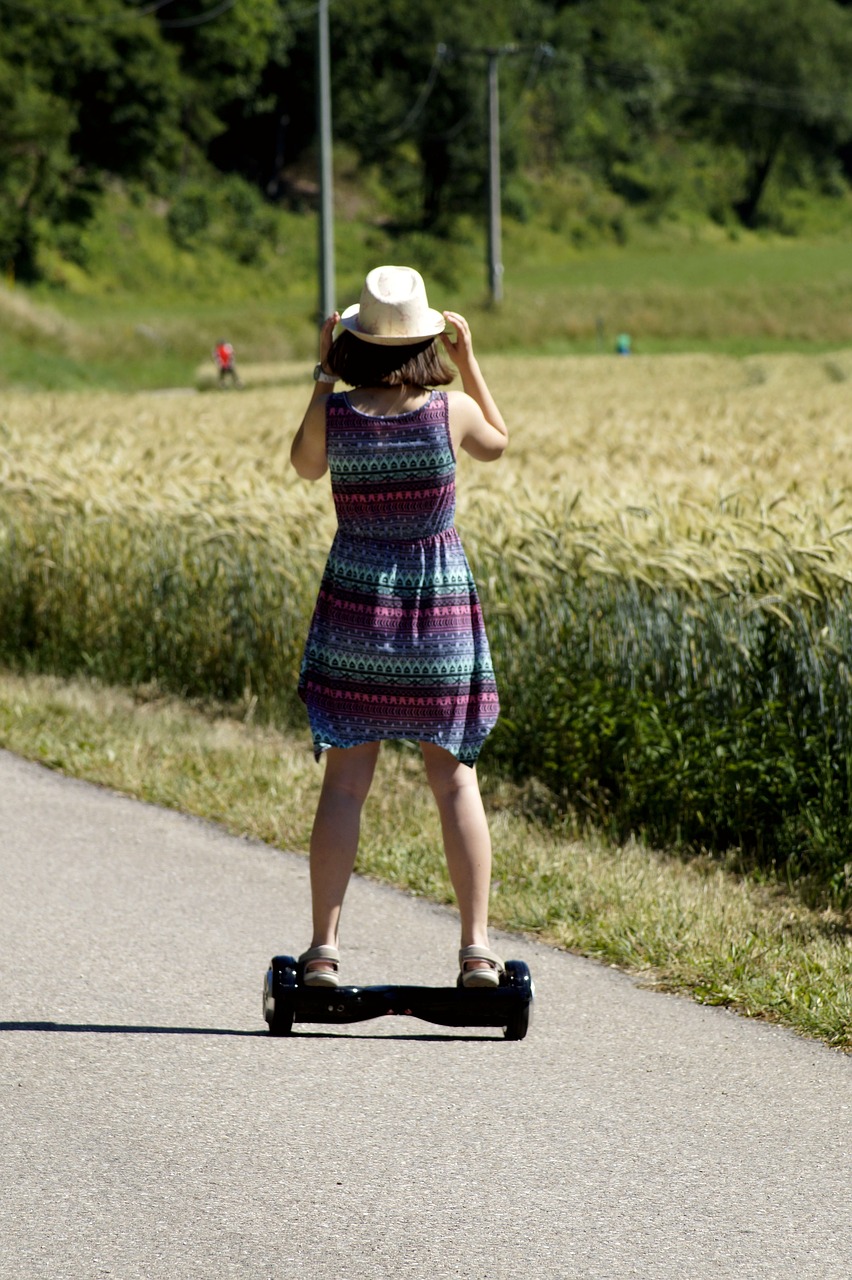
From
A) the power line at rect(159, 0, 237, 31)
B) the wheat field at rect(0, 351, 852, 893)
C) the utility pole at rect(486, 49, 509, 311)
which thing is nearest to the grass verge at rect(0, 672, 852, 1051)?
the wheat field at rect(0, 351, 852, 893)

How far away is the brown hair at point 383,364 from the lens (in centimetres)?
398

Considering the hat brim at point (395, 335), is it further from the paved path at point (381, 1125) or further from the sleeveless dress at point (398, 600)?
the paved path at point (381, 1125)

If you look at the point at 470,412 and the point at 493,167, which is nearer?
the point at 470,412

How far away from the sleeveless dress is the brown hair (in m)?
0.06

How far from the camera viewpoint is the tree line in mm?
65625

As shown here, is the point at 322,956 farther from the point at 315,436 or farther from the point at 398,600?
the point at 315,436

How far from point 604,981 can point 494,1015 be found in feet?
2.50

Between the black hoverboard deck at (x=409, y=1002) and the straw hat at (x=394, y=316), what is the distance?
4.87 feet

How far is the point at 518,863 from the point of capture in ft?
18.6

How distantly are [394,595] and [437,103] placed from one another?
88541mm

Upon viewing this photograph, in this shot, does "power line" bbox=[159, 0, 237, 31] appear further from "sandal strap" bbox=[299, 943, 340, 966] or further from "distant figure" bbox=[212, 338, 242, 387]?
"sandal strap" bbox=[299, 943, 340, 966]

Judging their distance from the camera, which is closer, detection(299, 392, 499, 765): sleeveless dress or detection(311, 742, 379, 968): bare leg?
detection(299, 392, 499, 765): sleeveless dress

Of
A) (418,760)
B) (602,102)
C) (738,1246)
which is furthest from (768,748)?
(602,102)

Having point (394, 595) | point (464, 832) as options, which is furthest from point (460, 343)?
point (464, 832)
